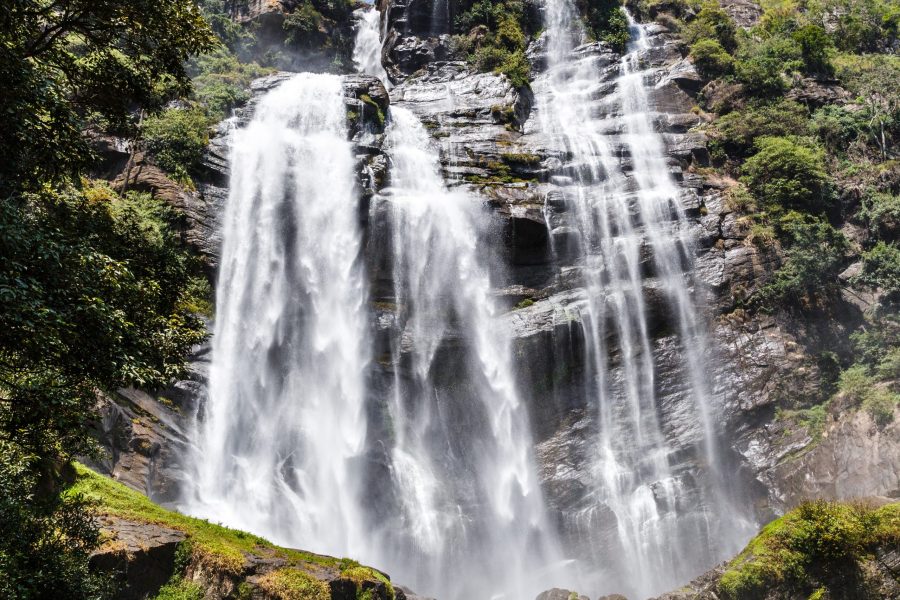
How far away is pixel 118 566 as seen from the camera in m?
10.5

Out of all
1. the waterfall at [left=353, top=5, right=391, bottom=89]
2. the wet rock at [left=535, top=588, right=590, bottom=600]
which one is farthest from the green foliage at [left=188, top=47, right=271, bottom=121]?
the wet rock at [left=535, top=588, right=590, bottom=600]

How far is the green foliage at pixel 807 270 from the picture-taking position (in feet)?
79.2

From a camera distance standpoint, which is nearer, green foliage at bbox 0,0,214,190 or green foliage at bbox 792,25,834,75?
green foliage at bbox 0,0,214,190

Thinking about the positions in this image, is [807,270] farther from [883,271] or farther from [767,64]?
[767,64]

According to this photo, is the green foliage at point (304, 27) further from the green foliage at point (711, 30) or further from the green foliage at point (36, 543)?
the green foliage at point (36, 543)

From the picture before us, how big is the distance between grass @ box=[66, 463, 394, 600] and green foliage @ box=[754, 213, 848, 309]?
19373mm

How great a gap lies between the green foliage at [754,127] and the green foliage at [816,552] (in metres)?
20.8

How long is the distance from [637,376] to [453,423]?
7.46 metres

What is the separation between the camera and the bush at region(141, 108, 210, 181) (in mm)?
24656

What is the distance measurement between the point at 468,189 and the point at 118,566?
2009 cm

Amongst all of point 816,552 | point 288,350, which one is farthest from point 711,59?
point 816,552

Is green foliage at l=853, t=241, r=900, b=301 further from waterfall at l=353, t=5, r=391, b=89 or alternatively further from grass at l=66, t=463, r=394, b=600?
waterfall at l=353, t=5, r=391, b=89

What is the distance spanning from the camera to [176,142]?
2519 cm

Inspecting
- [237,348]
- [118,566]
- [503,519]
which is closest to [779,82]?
[503,519]
